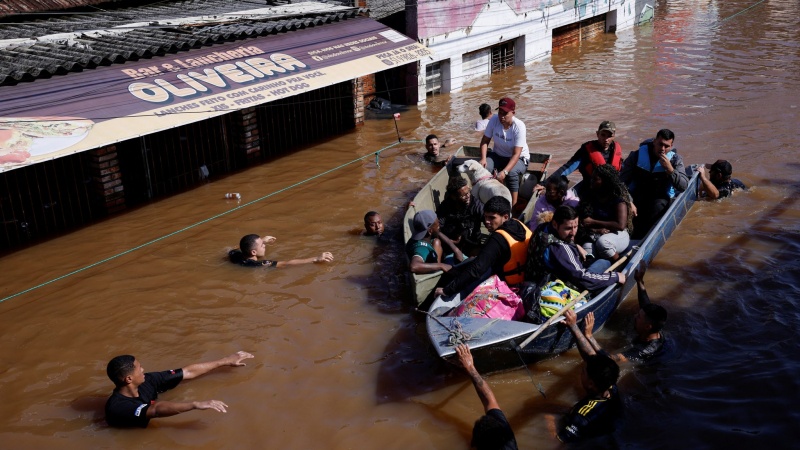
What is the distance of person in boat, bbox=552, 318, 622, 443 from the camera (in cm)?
611

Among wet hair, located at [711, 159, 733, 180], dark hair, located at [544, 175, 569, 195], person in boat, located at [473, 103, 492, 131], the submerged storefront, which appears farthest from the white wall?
dark hair, located at [544, 175, 569, 195]

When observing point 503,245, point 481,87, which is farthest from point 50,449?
point 481,87

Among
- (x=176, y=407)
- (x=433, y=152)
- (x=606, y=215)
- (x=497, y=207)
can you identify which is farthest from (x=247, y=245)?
(x=433, y=152)

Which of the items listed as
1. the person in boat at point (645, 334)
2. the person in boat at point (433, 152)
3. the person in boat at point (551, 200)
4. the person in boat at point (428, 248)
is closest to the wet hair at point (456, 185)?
the person in boat at point (428, 248)

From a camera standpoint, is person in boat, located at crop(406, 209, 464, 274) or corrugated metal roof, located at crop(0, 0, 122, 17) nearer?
person in boat, located at crop(406, 209, 464, 274)

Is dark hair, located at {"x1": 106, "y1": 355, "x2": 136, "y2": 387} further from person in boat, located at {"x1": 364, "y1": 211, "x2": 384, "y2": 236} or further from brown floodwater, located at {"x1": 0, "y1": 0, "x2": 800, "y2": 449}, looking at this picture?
person in boat, located at {"x1": 364, "y1": 211, "x2": 384, "y2": 236}

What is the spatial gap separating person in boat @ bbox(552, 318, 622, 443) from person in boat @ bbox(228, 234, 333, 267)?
454cm

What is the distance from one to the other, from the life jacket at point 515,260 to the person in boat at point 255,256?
3062 millimetres

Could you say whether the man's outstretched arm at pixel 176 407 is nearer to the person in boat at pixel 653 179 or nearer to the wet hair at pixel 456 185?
the wet hair at pixel 456 185

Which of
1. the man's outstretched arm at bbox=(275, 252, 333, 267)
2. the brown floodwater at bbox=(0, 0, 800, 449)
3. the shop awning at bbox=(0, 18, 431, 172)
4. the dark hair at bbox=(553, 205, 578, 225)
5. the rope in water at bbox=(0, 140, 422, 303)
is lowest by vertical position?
the brown floodwater at bbox=(0, 0, 800, 449)

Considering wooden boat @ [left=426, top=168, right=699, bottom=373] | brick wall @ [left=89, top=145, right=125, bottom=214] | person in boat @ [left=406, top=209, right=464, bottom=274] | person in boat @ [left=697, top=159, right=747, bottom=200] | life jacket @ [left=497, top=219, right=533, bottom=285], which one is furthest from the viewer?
brick wall @ [left=89, top=145, right=125, bottom=214]

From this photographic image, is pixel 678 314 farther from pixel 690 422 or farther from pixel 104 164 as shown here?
pixel 104 164

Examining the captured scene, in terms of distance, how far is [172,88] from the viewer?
10969 mm

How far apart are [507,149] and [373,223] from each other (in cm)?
227
